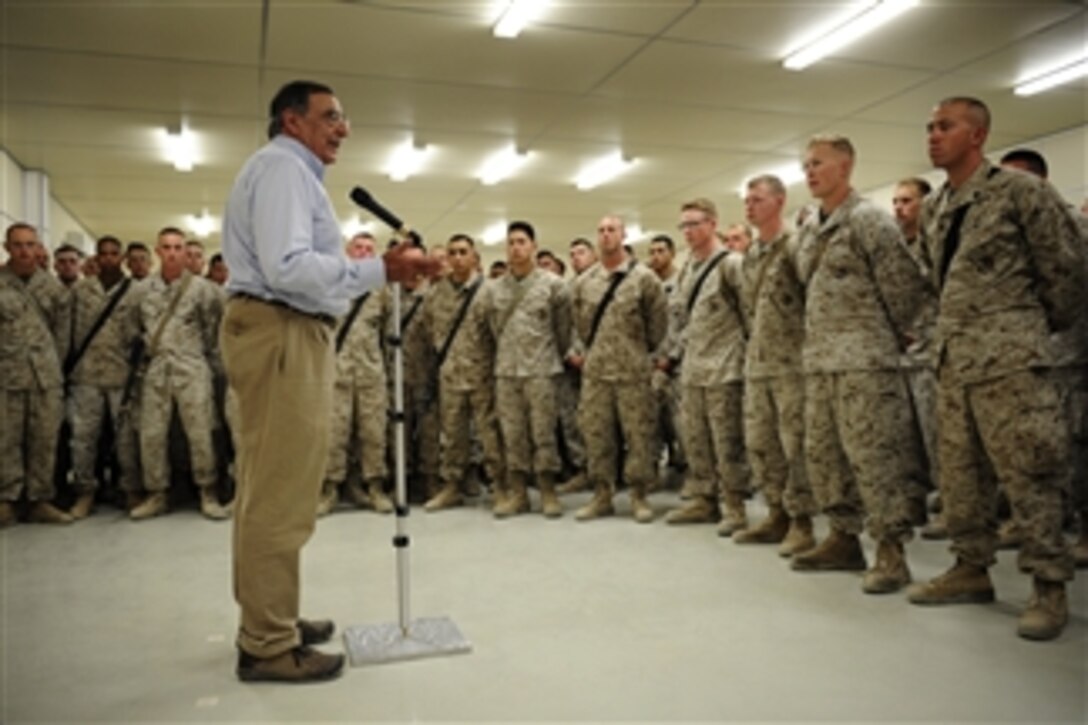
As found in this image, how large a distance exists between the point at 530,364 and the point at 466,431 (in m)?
0.66

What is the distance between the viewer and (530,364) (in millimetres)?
4625

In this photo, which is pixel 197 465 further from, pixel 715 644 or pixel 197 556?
pixel 715 644

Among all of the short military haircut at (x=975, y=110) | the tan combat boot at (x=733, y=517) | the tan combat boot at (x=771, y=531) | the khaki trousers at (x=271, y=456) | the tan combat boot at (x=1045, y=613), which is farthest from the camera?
the tan combat boot at (x=733, y=517)

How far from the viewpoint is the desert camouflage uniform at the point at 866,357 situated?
2930 millimetres

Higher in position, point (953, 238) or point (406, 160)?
point (406, 160)

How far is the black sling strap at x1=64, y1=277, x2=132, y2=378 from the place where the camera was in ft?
15.6

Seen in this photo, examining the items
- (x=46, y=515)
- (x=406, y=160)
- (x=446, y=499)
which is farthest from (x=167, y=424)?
(x=406, y=160)

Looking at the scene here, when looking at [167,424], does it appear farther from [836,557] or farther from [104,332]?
[836,557]

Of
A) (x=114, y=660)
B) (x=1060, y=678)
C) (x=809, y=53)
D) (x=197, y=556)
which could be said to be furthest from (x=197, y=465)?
(x=809, y=53)

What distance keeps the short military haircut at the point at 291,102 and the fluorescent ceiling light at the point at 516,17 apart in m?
2.42

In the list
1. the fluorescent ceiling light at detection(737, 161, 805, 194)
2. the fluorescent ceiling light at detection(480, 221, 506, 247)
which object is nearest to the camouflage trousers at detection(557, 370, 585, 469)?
the fluorescent ceiling light at detection(737, 161, 805, 194)

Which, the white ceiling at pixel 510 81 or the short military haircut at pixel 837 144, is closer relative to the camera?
the short military haircut at pixel 837 144

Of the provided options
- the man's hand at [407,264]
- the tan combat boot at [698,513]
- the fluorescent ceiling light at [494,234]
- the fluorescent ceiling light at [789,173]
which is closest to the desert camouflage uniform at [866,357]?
the tan combat boot at [698,513]

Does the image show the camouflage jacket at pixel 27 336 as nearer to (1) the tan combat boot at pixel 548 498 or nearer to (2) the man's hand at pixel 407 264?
(1) the tan combat boot at pixel 548 498
